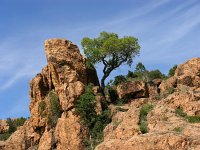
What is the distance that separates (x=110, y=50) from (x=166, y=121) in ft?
96.5

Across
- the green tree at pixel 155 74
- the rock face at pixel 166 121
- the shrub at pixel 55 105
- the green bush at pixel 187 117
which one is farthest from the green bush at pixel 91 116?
the green tree at pixel 155 74

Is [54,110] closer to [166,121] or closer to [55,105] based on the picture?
[55,105]

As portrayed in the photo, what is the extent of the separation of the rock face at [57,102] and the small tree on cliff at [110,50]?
235cm

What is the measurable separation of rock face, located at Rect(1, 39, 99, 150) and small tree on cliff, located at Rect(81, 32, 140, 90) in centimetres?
235

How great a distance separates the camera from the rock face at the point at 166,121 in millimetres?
30375

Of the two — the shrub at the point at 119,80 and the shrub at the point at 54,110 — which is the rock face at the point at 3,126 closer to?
the shrub at the point at 54,110

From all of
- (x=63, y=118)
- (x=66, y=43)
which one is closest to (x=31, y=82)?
(x=66, y=43)

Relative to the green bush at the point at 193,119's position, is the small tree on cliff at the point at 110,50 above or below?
above

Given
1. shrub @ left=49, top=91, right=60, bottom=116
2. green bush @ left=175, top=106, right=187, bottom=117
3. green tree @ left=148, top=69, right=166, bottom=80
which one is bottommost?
green bush @ left=175, top=106, right=187, bottom=117

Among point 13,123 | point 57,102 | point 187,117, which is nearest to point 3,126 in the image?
point 13,123

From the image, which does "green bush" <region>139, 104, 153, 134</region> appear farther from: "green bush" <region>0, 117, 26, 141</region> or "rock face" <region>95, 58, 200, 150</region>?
"green bush" <region>0, 117, 26, 141</region>

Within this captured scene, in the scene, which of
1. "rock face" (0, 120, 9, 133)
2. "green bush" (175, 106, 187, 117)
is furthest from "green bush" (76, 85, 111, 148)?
"rock face" (0, 120, 9, 133)

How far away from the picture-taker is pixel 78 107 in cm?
5569

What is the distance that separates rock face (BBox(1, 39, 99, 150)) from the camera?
55.3 metres
